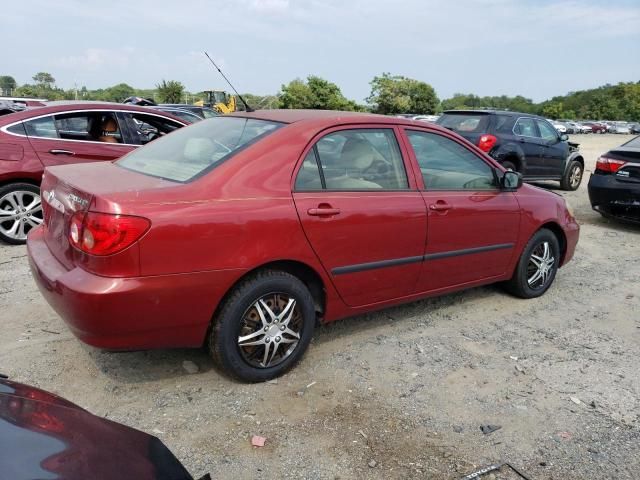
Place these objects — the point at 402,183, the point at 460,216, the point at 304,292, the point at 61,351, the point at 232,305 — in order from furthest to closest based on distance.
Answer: the point at 460,216, the point at 402,183, the point at 61,351, the point at 304,292, the point at 232,305

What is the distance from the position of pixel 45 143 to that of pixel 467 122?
23.0 feet

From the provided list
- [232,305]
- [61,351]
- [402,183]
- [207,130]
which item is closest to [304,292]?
[232,305]

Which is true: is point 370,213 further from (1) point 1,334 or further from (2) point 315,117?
(1) point 1,334

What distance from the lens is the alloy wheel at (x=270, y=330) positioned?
318 centimetres

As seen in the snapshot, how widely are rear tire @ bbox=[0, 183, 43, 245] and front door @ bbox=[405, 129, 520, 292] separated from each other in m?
4.17

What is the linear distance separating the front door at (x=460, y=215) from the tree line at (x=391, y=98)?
2.37 meters

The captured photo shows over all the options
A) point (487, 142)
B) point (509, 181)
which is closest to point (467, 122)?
point (487, 142)

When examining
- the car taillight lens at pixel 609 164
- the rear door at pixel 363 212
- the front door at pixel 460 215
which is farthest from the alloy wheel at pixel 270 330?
the car taillight lens at pixel 609 164

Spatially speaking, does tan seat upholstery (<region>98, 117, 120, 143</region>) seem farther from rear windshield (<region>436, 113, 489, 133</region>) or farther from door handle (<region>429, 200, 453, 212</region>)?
rear windshield (<region>436, 113, 489, 133</region>)

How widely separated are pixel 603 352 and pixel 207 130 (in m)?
3.23

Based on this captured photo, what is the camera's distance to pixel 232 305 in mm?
3057

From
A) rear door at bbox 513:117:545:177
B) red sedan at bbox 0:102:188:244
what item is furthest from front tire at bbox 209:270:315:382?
rear door at bbox 513:117:545:177

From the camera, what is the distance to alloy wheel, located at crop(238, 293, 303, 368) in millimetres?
3178

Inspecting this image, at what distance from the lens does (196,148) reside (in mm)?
3506
